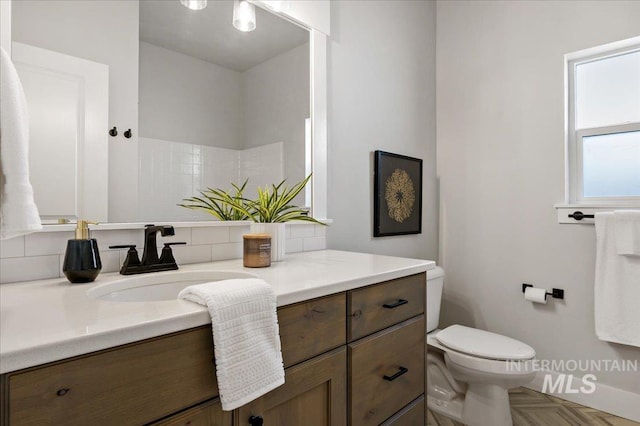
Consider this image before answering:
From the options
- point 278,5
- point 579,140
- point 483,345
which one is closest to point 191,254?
point 278,5

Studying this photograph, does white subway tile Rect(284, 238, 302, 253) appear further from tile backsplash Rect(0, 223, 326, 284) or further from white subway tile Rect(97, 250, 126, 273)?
white subway tile Rect(97, 250, 126, 273)

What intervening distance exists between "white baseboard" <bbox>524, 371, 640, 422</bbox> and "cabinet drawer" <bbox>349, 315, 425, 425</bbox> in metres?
1.31

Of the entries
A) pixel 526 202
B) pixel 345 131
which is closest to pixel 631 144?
pixel 526 202

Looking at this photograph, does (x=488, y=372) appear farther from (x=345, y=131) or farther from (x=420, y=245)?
(x=345, y=131)

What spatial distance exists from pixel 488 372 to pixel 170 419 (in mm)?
1493

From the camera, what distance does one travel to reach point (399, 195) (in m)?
2.24

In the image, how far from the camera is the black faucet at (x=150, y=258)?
1.07m

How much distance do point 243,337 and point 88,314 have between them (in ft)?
0.97

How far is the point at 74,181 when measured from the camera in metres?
1.05

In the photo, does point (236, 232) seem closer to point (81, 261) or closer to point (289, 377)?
point (81, 261)

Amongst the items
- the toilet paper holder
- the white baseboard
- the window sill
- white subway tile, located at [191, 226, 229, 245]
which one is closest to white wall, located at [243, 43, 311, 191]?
white subway tile, located at [191, 226, 229, 245]

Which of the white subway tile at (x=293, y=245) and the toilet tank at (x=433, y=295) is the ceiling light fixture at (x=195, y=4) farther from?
the toilet tank at (x=433, y=295)

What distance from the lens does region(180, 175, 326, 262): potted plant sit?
1.36 m

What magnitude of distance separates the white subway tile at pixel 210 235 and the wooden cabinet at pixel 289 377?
0.60 meters
